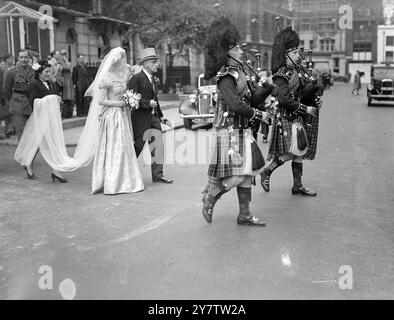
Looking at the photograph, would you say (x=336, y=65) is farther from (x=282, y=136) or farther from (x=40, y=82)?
(x=282, y=136)

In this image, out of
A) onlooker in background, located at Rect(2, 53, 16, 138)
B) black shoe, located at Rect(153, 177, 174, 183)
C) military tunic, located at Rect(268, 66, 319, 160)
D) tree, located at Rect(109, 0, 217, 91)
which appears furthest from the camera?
tree, located at Rect(109, 0, 217, 91)

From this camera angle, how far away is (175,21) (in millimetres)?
26031

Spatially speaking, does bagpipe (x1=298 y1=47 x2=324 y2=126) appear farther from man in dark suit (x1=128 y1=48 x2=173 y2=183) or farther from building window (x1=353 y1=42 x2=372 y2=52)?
building window (x1=353 y1=42 x2=372 y2=52)

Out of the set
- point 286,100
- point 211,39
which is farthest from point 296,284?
point 286,100

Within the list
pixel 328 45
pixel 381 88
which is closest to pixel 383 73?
pixel 381 88

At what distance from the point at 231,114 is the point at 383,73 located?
22527mm

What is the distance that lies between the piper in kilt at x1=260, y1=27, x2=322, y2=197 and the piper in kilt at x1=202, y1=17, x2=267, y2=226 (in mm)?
1259

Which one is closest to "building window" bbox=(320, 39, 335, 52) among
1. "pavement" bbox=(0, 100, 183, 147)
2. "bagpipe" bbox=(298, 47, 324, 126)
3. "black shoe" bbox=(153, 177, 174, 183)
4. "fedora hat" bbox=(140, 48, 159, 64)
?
"pavement" bbox=(0, 100, 183, 147)

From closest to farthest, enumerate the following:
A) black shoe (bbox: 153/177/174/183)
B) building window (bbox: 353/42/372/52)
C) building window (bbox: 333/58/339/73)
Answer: black shoe (bbox: 153/177/174/183) → building window (bbox: 353/42/372/52) → building window (bbox: 333/58/339/73)

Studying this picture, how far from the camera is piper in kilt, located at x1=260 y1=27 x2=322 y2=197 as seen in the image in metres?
6.85

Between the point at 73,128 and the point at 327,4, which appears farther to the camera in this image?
the point at 73,128

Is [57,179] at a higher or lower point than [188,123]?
lower

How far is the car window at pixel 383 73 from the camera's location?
1025 inches
